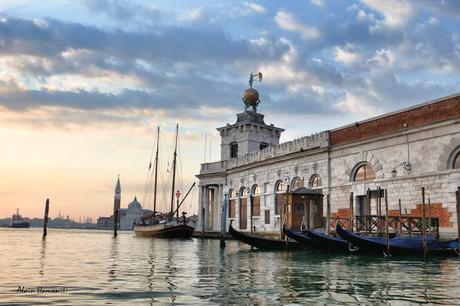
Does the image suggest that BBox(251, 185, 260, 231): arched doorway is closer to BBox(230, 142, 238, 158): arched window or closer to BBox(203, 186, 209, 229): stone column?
BBox(230, 142, 238, 158): arched window

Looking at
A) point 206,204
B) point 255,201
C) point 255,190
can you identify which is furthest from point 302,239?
point 206,204

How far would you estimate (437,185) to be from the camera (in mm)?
24469

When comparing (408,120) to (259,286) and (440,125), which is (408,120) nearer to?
(440,125)

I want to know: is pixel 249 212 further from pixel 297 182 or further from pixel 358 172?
pixel 358 172

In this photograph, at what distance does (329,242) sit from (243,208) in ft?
69.7

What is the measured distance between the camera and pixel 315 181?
113ft

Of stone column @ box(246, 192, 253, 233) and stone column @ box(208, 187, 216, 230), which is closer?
stone column @ box(246, 192, 253, 233)

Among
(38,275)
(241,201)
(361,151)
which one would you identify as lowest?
(38,275)

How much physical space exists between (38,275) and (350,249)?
1448 centimetres

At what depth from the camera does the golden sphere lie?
166 feet

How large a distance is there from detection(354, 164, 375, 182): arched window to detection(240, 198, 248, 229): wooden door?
590 inches

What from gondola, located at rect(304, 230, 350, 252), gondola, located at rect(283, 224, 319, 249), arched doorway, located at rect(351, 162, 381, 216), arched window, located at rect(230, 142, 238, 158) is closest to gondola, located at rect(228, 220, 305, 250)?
gondola, located at rect(283, 224, 319, 249)

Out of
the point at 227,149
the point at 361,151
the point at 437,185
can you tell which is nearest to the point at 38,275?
the point at 437,185

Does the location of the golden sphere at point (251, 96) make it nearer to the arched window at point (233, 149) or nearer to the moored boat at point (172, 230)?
the arched window at point (233, 149)
